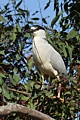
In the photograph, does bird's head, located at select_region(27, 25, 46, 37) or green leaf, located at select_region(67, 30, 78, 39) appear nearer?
green leaf, located at select_region(67, 30, 78, 39)

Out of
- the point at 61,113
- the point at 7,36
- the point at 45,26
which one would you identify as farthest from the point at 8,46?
the point at 61,113

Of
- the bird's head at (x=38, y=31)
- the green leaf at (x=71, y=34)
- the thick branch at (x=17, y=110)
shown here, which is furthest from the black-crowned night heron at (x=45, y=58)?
the thick branch at (x=17, y=110)

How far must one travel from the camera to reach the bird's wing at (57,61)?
141 inches

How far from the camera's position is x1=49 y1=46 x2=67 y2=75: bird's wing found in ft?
11.8

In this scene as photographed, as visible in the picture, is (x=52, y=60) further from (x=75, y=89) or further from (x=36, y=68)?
(x=75, y=89)

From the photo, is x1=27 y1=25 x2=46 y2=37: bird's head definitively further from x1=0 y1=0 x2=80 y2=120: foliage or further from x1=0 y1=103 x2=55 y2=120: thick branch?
x1=0 y1=103 x2=55 y2=120: thick branch

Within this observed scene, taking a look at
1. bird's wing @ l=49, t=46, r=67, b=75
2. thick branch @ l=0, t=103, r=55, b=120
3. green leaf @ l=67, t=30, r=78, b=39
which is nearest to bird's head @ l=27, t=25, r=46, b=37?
bird's wing @ l=49, t=46, r=67, b=75

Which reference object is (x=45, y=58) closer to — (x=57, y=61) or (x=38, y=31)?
(x=57, y=61)

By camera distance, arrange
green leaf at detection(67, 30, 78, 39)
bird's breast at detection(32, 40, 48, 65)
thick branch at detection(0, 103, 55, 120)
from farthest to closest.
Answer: bird's breast at detection(32, 40, 48, 65)
green leaf at detection(67, 30, 78, 39)
thick branch at detection(0, 103, 55, 120)

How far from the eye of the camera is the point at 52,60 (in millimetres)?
3729

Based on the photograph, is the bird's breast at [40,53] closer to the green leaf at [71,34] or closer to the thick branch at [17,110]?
the green leaf at [71,34]

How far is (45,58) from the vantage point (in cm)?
367

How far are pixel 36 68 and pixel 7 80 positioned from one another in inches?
19.8

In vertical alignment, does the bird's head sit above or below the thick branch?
above
